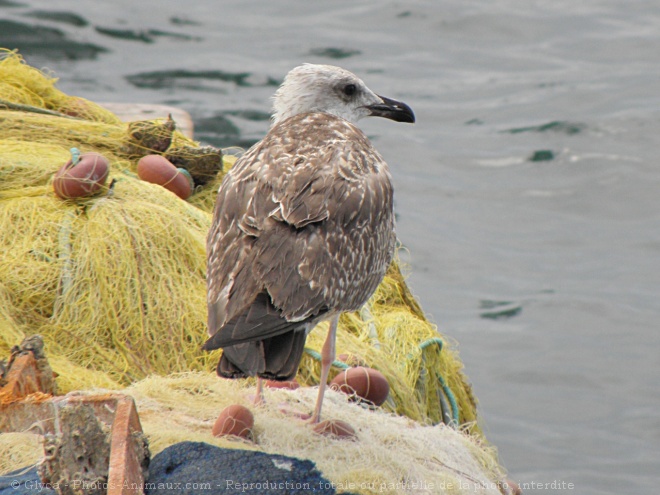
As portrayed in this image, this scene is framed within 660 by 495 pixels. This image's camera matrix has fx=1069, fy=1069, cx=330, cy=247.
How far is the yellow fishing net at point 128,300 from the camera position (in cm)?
491

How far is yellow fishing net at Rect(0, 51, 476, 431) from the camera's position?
4.91m

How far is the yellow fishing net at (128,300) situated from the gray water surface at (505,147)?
4080 millimetres

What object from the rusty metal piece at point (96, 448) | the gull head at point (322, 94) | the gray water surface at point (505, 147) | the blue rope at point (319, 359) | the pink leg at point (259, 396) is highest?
the gull head at point (322, 94)

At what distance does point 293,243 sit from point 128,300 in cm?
121

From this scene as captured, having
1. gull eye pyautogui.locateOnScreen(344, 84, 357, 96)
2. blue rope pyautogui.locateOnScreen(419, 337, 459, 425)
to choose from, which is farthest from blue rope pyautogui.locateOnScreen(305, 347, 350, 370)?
gull eye pyautogui.locateOnScreen(344, 84, 357, 96)

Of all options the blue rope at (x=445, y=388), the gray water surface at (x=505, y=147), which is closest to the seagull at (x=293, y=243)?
the blue rope at (x=445, y=388)

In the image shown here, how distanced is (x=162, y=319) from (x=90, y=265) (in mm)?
450

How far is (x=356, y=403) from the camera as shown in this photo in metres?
4.70

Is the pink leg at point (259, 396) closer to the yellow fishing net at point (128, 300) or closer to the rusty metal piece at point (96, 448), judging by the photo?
the yellow fishing net at point (128, 300)

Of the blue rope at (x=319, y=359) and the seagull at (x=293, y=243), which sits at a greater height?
the seagull at (x=293, y=243)

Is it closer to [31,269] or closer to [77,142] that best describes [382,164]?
[31,269]

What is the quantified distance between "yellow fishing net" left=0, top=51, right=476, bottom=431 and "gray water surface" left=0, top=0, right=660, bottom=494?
4.08 m

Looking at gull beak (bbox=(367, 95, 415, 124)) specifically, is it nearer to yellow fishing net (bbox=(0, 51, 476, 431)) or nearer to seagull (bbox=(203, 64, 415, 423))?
seagull (bbox=(203, 64, 415, 423))

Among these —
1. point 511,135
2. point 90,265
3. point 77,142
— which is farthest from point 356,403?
point 511,135
